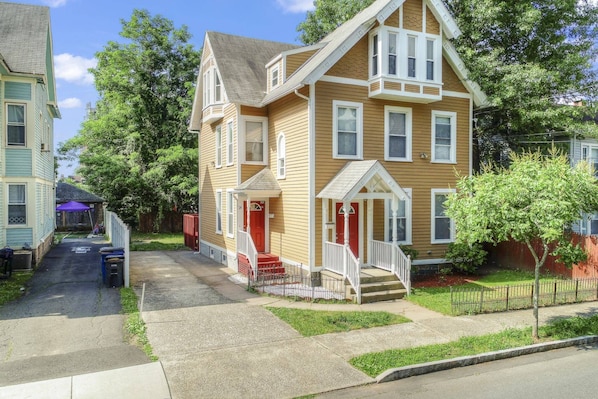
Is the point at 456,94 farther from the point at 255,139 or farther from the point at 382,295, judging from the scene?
the point at 382,295

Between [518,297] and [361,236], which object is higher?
[361,236]

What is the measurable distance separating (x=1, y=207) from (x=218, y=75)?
10390 mm

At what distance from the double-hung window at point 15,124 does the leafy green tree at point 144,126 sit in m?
12.9

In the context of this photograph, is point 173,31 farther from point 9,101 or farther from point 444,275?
point 444,275

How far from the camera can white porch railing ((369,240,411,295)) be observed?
1373 centimetres

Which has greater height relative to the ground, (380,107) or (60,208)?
(380,107)

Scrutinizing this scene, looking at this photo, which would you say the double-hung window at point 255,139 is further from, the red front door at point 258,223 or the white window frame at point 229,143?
the red front door at point 258,223

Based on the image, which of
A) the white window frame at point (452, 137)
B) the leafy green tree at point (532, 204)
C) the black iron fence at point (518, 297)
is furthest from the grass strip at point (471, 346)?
the white window frame at point (452, 137)

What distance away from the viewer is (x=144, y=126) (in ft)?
110

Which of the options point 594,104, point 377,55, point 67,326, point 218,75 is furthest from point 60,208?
point 594,104

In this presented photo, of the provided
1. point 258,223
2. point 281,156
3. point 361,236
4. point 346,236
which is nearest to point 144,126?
point 258,223

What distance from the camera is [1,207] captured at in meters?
17.0

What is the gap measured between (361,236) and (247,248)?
4.40m

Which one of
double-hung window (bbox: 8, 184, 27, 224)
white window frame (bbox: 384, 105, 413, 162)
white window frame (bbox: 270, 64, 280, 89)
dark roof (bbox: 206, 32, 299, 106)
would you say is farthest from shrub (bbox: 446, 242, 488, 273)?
double-hung window (bbox: 8, 184, 27, 224)
